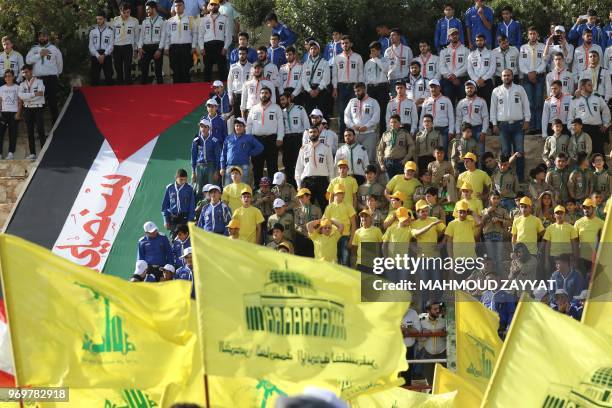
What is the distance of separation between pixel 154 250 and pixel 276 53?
172 inches

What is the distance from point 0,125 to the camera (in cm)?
2428

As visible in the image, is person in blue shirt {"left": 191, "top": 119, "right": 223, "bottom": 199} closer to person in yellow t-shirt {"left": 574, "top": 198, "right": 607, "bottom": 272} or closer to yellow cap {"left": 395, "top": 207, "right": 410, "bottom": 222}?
yellow cap {"left": 395, "top": 207, "right": 410, "bottom": 222}

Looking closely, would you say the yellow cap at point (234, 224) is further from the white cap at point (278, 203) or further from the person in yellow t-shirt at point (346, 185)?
the person in yellow t-shirt at point (346, 185)

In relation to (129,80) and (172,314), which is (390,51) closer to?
(129,80)

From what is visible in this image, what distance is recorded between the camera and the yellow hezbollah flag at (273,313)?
11.0 metres

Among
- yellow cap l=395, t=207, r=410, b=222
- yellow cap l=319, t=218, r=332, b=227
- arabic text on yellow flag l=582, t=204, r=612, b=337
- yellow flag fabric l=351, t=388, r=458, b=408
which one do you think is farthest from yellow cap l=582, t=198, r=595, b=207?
arabic text on yellow flag l=582, t=204, r=612, b=337

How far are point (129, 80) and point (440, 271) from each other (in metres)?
7.64

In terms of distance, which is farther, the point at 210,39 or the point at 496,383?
the point at 210,39

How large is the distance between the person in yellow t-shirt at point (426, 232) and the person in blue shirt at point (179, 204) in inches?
124

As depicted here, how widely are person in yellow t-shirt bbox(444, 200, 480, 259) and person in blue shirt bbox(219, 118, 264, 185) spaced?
321cm

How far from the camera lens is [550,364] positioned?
33.7ft

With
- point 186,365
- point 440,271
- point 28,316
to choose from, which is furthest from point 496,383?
point 440,271

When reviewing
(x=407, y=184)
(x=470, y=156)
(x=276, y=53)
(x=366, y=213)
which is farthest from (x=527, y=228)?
(x=276, y=53)

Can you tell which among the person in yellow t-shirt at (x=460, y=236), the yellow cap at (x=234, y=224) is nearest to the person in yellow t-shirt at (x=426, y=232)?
the person in yellow t-shirt at (x=460, y=236)
